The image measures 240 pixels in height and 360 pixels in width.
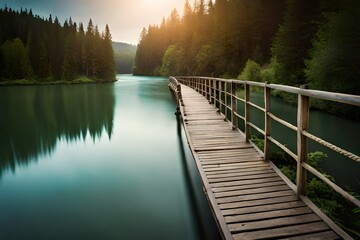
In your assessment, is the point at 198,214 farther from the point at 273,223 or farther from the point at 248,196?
the point at 273,223

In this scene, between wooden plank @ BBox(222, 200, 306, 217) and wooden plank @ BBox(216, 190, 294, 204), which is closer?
wooden plank @ BBox(222, 200, 306, 217)

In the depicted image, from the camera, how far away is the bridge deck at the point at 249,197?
3.42 m

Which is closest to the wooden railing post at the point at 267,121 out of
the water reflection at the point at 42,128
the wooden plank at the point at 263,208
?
the wooden plank at the point at 263,208

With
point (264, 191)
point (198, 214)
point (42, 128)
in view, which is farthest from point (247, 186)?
point (42, 128)

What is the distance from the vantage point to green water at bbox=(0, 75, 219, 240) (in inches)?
231

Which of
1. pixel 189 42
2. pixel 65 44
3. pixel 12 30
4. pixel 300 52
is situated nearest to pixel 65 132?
pixel 300 52

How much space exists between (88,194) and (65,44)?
76805mm

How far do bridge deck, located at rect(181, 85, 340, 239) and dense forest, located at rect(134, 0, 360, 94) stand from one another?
A: 13.9m

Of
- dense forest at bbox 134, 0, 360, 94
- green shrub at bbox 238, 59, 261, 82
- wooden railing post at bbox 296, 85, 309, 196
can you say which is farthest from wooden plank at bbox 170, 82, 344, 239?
green shrub at bbox 238, 59, 261, 82

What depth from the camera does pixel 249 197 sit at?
431 centimetres

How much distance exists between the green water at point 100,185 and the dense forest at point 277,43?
37.0 ft

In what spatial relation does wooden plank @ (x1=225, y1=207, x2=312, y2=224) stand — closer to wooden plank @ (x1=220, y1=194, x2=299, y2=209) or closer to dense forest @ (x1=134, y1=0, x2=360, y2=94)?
wooden plank @ (x1=220, y1=194, x2=299, y2=209)

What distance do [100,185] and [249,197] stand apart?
5255mm

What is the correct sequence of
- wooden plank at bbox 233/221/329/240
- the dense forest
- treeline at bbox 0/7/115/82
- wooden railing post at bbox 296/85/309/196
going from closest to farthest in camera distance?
wooden plank at bbox 233/221/329/240 → wooden railing post at bbox 296/85/309/196 → the dense forest → treeline at bbox 0/7/115/82
